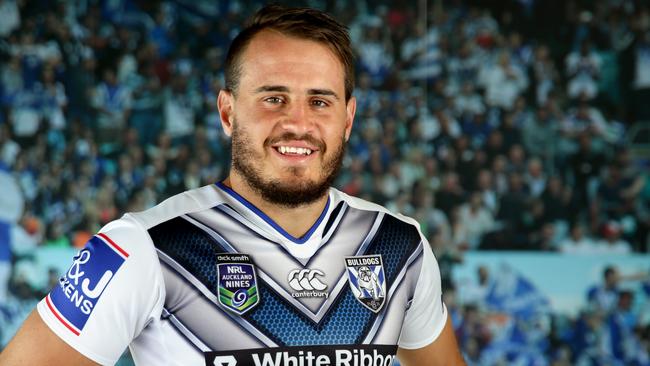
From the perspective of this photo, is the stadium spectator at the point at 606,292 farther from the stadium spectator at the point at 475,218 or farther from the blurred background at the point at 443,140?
the stadium spectator at the point at 475,218

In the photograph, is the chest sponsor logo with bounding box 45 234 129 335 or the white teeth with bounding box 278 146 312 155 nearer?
the chest sponsor logo with bounding box 45 234 129 335

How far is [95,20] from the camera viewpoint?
4.61 metres

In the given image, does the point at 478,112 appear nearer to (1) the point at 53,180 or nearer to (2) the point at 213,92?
(2) the point at 213,92

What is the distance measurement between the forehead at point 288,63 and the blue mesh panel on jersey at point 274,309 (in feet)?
1.06

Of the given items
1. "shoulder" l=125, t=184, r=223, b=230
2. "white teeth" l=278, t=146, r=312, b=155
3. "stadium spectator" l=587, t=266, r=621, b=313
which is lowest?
"stadium spectator" l=587, t=266, r=621, b=313

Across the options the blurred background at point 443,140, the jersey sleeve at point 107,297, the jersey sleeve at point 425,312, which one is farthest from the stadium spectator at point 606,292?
the jersey sleeve at point 107,297

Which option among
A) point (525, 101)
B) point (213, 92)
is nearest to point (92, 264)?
point (213, 92)

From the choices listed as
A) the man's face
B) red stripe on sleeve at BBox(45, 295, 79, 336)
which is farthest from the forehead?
red stripe on sleeve at BBox(45, 295, 79, 336)

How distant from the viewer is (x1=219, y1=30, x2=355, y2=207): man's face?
5.39 ft

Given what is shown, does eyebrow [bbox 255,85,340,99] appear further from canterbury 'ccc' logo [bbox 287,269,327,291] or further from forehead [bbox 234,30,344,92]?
canterbury 'ccc' logo [bbox 287,269,327,291]

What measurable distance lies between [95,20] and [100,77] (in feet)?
1.00

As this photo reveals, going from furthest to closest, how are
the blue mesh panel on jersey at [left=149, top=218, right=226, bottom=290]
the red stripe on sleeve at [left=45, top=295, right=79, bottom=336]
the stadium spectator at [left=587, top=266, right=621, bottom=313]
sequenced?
the stadium spectator at [left=587, top=266, right=621, bottom=313], the blue mesh panel on jersey at [left=149, top=218, right=226, bottom=290], the red stripe on sleeve at [left=45, top=295, right=79, bottom=336]

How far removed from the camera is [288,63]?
1671 mm

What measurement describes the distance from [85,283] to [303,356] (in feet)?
1.36
